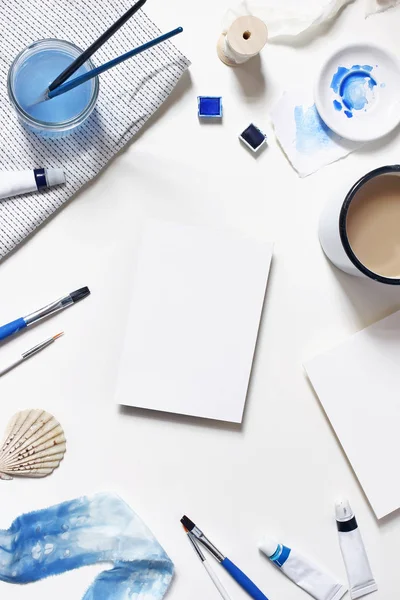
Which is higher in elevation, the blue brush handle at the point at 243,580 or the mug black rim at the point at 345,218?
the mug black rim at the point at 345,218

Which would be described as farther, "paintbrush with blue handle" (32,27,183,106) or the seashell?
the seashell

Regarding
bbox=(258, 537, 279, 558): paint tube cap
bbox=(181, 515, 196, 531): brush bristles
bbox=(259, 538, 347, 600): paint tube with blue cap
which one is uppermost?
bbox=(181, 515, 196, 531): brush bristles

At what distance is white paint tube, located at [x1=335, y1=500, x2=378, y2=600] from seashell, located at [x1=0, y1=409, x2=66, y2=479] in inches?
12.9

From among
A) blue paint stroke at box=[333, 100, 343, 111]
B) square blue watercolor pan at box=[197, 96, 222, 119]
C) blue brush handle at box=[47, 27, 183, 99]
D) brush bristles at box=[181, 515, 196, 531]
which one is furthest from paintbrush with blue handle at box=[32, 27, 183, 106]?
brush bristles at box=[181, 515, 196, 531]

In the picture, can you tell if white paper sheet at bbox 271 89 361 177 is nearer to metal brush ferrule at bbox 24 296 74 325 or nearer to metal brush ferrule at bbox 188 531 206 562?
metal brush ferrule at bbox 24 296 74 325

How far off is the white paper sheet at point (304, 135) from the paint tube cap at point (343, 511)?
376 millimetres

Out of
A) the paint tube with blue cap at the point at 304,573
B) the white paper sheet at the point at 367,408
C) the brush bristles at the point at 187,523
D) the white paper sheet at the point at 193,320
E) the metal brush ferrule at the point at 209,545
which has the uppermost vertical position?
the white paper sheet at the point at 193,320

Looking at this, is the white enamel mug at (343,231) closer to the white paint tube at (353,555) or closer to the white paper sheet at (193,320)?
the white paper sheet at (193,320)

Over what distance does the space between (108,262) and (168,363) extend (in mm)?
132

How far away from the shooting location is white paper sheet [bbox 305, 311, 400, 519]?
667 millimetres

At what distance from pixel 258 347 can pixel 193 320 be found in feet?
0.27

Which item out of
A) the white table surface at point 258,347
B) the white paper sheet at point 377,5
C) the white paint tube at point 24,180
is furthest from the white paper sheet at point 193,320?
the white paper sheet at point 377,5

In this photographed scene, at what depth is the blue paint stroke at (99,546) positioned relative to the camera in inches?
25.8

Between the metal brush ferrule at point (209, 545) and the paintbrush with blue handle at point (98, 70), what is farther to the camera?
the metal brush ferrule at point (209, 545)
